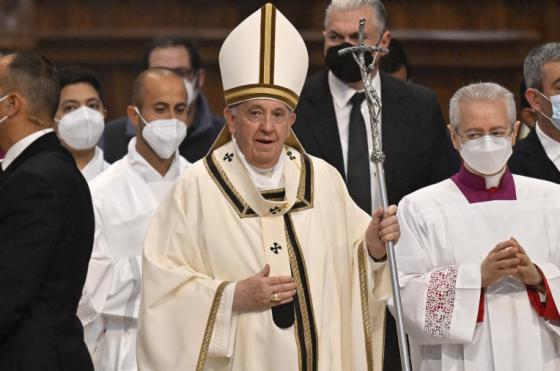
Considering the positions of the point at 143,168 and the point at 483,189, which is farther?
the point at 143,168

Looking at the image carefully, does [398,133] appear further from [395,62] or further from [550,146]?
[395,62]

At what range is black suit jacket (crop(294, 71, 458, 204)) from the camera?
6684mm

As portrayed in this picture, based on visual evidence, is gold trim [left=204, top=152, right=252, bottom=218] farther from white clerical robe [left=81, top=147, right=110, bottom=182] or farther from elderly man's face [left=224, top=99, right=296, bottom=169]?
white clerical robe [left=81, top=147, right=110, bottom=182]

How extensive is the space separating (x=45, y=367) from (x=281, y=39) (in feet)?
5.48

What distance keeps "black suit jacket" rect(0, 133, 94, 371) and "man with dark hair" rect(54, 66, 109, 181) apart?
7.30 ft

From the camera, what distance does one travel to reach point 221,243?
17.9 ft

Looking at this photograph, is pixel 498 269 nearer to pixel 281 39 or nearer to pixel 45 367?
pixel 281 39

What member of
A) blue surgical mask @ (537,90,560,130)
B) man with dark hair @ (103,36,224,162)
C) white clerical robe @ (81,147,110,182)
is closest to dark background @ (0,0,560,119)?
man with dark hair @ (103,36,224,162)

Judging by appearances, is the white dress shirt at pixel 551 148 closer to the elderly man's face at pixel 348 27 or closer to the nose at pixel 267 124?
the elderly man's face at pixel 348 27

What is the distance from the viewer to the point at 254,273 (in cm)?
543

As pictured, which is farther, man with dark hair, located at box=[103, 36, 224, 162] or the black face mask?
man with dark hair, located at box=[103, 36, 224, 162]

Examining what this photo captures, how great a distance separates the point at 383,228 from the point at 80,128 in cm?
289

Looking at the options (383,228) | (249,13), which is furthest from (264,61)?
(249,13)

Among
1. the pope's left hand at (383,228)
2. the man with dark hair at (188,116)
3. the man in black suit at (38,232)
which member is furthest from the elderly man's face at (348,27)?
the man in black suit at (38,232)
